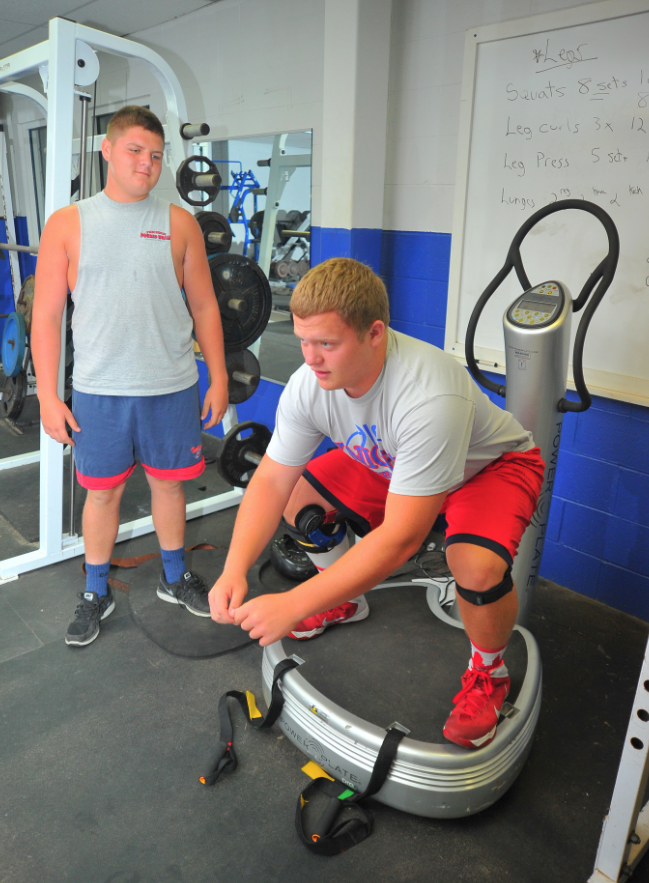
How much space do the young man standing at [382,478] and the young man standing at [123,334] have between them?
50cm

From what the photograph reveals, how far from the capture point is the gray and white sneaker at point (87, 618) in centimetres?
197

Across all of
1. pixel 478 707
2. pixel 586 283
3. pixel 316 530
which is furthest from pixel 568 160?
pixel 478 707

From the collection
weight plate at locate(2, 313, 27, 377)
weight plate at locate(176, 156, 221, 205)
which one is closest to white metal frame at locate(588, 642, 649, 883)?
weight plate at locate(176, 156, 221, 205)

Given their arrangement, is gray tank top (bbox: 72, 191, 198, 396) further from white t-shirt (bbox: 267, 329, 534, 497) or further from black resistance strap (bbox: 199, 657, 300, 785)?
black resistance strap (bbox: 199, 657, 300, 785)

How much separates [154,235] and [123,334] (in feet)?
0.98

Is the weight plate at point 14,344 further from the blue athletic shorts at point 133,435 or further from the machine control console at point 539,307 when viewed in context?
the machine control console at point 539,307

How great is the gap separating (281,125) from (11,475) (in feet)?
7.10

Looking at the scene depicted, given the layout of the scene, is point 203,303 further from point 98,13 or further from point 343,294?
point 98,13

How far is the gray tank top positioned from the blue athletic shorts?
46 millimetres

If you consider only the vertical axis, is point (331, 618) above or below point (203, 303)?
below

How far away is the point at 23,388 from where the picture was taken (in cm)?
357

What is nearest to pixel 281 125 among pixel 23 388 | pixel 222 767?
pixel 23 388

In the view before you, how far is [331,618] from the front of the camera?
183 cm

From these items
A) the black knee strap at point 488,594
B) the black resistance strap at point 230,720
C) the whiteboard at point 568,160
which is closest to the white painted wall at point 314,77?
the whiteboard at point 568,160
